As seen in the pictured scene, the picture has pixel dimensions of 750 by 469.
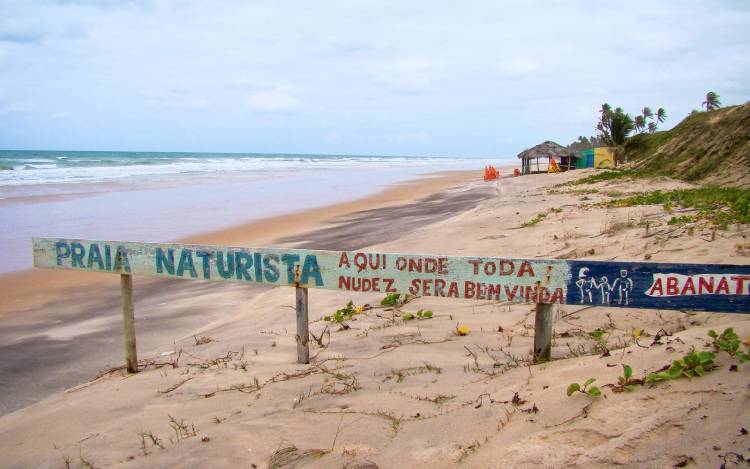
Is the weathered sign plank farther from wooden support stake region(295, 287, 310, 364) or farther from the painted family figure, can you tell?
wooden support stake region(295, 287, 310, 364)

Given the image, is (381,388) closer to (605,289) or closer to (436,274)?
(436,274)

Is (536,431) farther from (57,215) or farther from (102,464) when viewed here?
(57,215)

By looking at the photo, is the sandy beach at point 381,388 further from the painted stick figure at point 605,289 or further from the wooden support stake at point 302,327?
the painted stick figure at point 605,289

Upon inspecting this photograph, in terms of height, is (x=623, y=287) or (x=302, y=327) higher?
(x=623, y=287)

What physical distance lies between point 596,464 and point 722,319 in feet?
7.13

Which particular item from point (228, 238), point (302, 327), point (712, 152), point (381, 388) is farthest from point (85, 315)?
point (712, 152)

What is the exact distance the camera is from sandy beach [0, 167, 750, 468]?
8.45 ft

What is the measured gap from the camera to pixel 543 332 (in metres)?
3.70

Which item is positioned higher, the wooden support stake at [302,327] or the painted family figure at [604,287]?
the painted family figure at [604,287]

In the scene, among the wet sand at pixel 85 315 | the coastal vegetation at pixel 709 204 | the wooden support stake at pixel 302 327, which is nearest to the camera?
the wooden support stake at pixel 302 327

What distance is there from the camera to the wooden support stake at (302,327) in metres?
4.33

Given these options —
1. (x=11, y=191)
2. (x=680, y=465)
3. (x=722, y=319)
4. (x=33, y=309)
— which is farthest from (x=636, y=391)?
(x=11, y=191)

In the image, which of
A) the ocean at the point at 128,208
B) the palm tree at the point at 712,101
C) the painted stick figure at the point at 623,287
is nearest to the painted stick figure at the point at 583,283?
the painted stick figure at the point at 623,287

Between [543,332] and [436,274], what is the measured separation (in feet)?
A: 2.71
